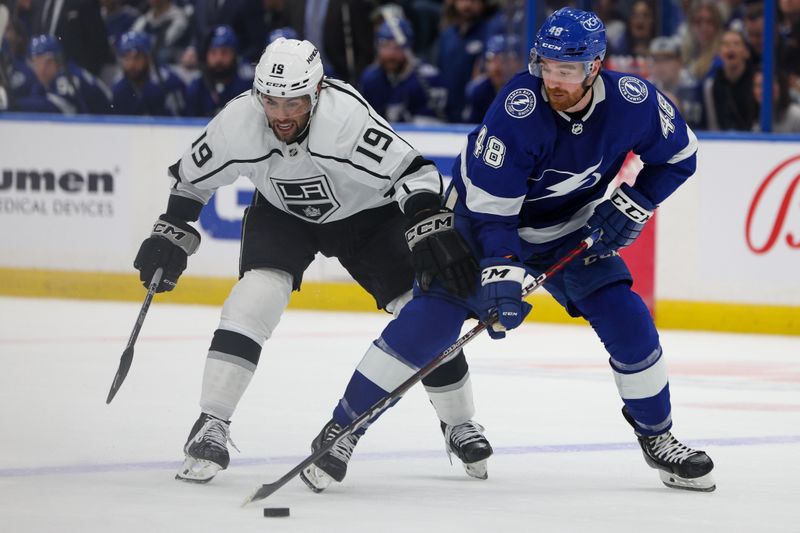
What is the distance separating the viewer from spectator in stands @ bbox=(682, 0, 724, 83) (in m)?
8.80

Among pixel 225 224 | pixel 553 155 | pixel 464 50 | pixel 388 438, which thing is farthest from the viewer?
pixel 464 50

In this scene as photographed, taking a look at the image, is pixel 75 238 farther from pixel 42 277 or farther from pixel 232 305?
pixel 232 305

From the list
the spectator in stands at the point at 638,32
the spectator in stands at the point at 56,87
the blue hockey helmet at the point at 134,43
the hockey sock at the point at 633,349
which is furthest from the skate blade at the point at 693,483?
the blue hockey helmet at the point at 134,43

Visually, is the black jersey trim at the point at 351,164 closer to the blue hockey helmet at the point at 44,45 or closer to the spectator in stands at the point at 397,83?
the spectator in stands at the point at 397,83

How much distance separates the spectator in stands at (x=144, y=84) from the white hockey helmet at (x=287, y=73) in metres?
5.53

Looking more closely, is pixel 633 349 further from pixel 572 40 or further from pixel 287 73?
pixel 287 73

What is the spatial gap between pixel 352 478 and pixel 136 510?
2.44 ft

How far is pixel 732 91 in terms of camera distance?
28.5ft

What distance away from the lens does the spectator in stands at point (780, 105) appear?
27.5 ft

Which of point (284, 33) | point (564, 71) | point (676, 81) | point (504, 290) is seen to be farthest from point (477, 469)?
point (284, 33)

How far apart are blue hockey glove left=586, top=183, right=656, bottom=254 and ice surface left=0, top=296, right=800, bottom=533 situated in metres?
0.65

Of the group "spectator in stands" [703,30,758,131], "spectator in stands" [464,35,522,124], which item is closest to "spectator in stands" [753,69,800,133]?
"spectator in stands" [703,30,758,131]

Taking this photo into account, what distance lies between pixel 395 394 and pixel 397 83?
5.49 m

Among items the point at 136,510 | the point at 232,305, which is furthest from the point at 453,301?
the point at 136,510
